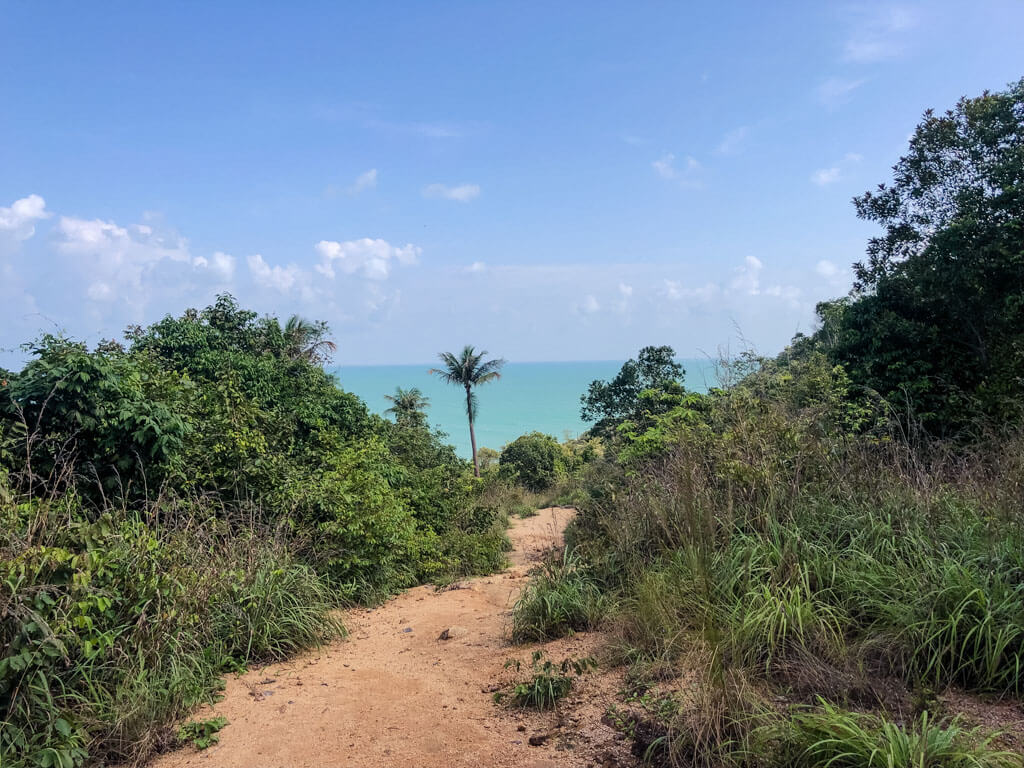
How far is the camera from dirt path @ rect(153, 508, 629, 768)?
3600 millimetres

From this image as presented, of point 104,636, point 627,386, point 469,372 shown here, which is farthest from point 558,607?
point 469,372

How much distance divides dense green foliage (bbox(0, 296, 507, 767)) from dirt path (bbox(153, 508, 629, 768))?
388 millimetres

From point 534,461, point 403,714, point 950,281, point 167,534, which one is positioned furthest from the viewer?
point 534,461

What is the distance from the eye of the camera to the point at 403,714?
169 inches

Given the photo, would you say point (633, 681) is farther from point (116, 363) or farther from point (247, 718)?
point (116, 363)

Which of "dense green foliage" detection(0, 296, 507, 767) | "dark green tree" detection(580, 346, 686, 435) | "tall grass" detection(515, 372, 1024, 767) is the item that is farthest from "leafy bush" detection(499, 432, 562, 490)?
"tall grass" detection(515, 372, 1024, 767)

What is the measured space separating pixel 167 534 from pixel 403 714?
259 centimetres

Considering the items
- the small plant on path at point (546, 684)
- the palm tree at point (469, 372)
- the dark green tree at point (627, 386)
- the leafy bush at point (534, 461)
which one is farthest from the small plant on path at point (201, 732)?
the palm tree at point (469, 372)

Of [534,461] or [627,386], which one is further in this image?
[534,461]

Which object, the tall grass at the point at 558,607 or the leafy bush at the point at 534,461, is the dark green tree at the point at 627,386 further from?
the tall grass at the point at 558,607

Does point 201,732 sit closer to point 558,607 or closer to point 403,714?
point 403,714

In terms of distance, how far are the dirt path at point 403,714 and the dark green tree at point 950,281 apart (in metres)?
10.6

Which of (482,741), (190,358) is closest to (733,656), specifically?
(482,741)

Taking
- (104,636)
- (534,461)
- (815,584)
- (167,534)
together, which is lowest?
(534,461)
